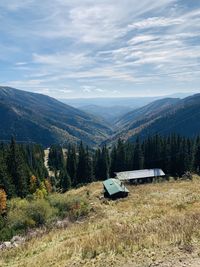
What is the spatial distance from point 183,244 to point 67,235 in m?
11.7

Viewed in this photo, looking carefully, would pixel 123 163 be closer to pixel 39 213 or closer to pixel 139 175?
pixel 139 175

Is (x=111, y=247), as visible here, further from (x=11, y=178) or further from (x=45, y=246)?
(x=11, y=178)

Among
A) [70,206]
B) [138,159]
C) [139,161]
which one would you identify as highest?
[70,206]

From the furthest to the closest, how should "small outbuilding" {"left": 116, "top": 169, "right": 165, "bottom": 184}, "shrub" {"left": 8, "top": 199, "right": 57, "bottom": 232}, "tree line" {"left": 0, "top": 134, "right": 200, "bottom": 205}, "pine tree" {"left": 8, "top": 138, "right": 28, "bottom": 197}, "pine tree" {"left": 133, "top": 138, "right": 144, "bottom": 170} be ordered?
1. "pine tree" {"left": 133, "top": 138, "right": 144, "bottom": 170}
2. "tree line" {"left": 0, "top": 134, "right": 200, "bottom": 205}
3. "small outbuilding" {"left": 116, "top": 169, "right": 165, "bottom": 184}
4. "pine tree" {"left": 8, "top": 138, "right": 28, "bottom": 197}
5. "shrub" {"left": 8, "top": 199, "right": 57, "bottom": 232}

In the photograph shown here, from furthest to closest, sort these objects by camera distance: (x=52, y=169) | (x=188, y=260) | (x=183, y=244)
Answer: (x=52, y=169), (x=183, y=244), (x=188, y=260)

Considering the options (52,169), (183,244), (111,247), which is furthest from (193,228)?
A: (52,169)

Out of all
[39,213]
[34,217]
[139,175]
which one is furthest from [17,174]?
[39,213]

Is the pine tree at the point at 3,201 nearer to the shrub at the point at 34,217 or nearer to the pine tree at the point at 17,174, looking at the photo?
the pine tree at the point at 17,174

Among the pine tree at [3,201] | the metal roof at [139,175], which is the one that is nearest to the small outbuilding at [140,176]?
the metal roof at [139,175]

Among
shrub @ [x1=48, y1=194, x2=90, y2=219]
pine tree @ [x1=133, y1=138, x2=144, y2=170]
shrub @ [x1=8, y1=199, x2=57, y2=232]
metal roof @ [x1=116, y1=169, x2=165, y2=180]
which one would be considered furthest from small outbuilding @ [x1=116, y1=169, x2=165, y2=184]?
shrub @ [x1=8, y1=199, x2=57, y2=232]

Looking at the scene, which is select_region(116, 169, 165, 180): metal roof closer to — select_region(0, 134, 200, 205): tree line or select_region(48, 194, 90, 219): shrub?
select_region(0, 134, 200, 205): tree line

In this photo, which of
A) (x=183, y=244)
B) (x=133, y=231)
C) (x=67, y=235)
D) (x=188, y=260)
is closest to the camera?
(x=188, y=260)

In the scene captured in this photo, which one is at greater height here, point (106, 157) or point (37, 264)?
point (37, 264)

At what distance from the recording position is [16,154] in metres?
80.9
